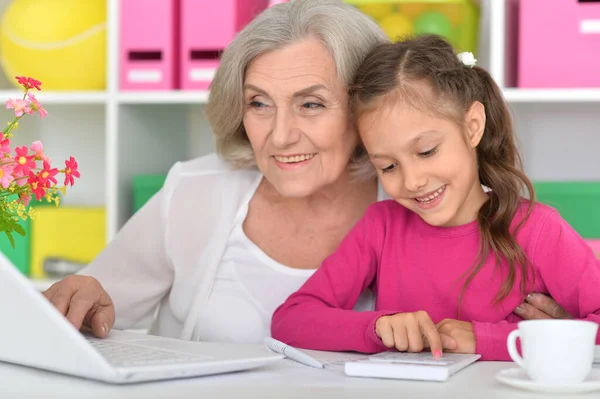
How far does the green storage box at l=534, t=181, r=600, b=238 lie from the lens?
214 centimetres

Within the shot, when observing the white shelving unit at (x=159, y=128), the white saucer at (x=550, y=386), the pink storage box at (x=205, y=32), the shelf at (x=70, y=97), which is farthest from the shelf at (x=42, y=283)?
the white saucer at (x=550, y=386)

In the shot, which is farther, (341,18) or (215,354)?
(341,18)

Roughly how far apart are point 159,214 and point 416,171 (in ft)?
1.91

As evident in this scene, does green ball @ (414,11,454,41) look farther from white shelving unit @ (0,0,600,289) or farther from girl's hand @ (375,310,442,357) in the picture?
girl's hand @ (375,310,442,357)

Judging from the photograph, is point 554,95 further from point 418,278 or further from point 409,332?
point 409,332

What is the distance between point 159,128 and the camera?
101 inches

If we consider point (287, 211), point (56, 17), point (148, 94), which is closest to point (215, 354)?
point (287, 211)

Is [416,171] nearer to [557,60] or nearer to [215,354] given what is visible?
[215,354]

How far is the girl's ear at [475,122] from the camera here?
1.41 m

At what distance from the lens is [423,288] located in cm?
147

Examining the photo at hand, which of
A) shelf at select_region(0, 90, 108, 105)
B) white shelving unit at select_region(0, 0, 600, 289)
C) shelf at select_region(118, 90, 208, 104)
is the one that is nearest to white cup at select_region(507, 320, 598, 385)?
white shelving unit at select_region(0, 0, 600, 289)

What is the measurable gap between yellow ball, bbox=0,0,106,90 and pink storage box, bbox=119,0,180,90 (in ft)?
0.35

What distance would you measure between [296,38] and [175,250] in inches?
17.8

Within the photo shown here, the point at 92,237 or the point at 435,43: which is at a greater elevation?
the point at 435,43
